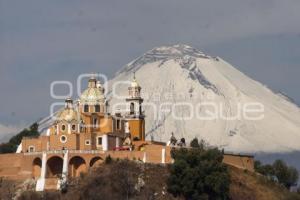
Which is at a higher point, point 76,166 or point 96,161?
point 96,161

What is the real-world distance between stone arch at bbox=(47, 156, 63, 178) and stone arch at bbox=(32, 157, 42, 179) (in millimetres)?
961

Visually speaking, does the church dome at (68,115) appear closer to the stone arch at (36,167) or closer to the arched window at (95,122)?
the arched window at (95,122)

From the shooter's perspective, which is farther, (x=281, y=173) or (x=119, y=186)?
(x=281, y=173)

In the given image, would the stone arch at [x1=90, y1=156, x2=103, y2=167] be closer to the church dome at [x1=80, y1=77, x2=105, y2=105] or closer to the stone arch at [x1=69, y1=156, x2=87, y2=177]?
the stone arch at [x1=69, y1=156, x2=87, y2=177]

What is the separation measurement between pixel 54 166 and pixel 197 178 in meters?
15.1

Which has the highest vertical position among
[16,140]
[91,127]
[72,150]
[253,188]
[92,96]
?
[92,96]

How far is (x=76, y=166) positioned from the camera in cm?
11781

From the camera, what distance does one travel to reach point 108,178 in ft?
374

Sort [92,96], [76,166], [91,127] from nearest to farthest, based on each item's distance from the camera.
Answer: [76,166]
[91,127]
[92,96]

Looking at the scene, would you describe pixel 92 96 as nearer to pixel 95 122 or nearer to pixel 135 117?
pixel 95 122

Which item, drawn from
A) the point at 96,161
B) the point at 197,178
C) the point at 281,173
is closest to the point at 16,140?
the point at 96,161

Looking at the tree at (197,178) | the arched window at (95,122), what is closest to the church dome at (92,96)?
the arched window at (95,122)

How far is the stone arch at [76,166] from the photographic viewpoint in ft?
385

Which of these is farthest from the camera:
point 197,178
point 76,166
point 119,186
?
point 76,166
